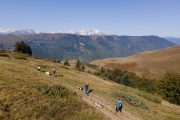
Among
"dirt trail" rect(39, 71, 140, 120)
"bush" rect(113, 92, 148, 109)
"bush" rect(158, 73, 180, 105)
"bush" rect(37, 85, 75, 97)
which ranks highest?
"bush" rect(37, 85, 75, 97)

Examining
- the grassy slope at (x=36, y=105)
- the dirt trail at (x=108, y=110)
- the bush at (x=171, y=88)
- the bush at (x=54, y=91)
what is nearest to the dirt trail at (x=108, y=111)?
the dirt trail at (x=108, y=110)

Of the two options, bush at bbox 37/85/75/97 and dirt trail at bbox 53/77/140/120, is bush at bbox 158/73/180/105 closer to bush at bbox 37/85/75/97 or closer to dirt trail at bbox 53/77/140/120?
dirt trail at bbox 53/77/140/120

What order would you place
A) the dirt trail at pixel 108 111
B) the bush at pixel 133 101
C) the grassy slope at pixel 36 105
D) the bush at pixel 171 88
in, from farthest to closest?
the bush at pixel 171 88, the bush at pixel 133 101, the dirt trail at pixel 108 111, the grassy slope at pixel 36 105

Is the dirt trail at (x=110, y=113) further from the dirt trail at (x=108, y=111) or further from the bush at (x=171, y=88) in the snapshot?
the bush at (x=171, y=88)

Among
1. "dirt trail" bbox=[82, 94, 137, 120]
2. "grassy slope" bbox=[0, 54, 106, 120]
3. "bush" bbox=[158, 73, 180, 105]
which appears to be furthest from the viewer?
"bush" bbox=[158, 73, 180, 105]

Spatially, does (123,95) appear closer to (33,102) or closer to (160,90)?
(33,102)

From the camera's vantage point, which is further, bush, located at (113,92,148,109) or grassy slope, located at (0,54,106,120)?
bush, located at (113,92,148,109)

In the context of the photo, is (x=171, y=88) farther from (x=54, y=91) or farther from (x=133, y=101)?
(x=54, y=91)

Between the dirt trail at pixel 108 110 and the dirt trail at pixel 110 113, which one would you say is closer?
the dirt trail at pixel 110 113

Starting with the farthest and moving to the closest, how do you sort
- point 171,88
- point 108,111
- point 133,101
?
point 171,88, point 133,101, point 108,111

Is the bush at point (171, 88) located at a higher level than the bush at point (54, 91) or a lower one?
lower

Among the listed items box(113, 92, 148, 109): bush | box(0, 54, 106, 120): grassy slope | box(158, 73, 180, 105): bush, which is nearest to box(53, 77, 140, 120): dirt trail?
box(0, 54, 106, 120): grassy slope

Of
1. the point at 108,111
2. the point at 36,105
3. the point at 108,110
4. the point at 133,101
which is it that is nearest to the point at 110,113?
the point at 108,111

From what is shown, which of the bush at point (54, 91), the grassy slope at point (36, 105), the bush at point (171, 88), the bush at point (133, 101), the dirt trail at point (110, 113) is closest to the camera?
the grassy slope at point (36, 105)
